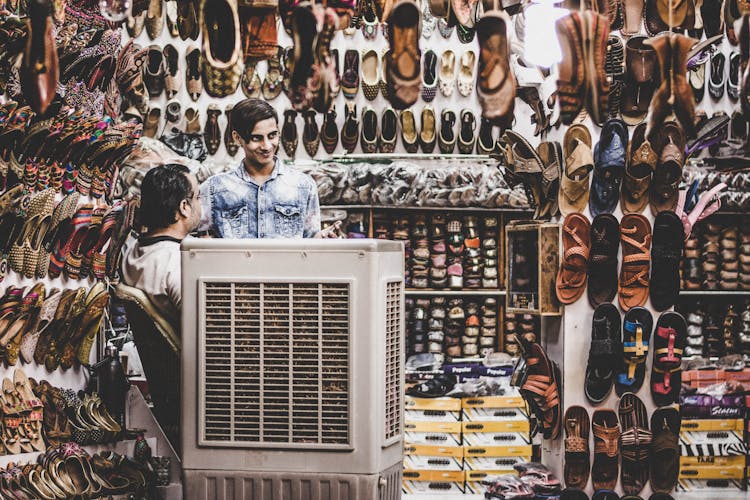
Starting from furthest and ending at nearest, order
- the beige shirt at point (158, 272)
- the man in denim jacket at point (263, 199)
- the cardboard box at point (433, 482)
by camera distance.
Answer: the cardboard box at point (433, 482) < the man in denim jacket at point (263, 199) < the beige shirt at point (158, 272)

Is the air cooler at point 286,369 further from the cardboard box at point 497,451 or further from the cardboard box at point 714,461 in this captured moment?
the cardboard box at point 714,461

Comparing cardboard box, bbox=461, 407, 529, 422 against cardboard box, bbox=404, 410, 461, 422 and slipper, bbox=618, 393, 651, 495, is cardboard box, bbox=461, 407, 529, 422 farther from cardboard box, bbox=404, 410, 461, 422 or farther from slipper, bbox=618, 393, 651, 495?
slipper, bbox=618, 393, 651, 495

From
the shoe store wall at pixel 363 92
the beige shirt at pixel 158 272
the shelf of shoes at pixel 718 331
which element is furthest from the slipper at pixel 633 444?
the beige shirt at pixel 158 272

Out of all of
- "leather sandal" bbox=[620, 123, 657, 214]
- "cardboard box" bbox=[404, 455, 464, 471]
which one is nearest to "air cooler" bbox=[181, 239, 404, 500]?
"leather sandal" bbox=[620, 123, 657, 214]

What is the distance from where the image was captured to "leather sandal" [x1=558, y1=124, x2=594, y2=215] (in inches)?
190

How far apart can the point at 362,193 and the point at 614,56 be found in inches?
82.1

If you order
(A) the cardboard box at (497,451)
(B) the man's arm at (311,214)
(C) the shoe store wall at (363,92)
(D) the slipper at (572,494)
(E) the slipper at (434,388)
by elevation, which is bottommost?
(D) the slipper at (572,494)

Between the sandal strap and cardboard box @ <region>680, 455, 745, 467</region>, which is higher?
the sandal strap

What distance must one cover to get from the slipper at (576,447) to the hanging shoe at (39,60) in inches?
132

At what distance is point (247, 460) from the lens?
2.51 metres

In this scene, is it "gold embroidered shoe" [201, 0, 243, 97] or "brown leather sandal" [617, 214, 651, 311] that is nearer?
"gold embroidered shoe" [201, 0, 243, 97]

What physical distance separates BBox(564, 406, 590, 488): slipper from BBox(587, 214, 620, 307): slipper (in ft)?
1.87

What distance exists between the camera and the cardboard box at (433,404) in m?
5.51

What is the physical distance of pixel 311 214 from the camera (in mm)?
3262
